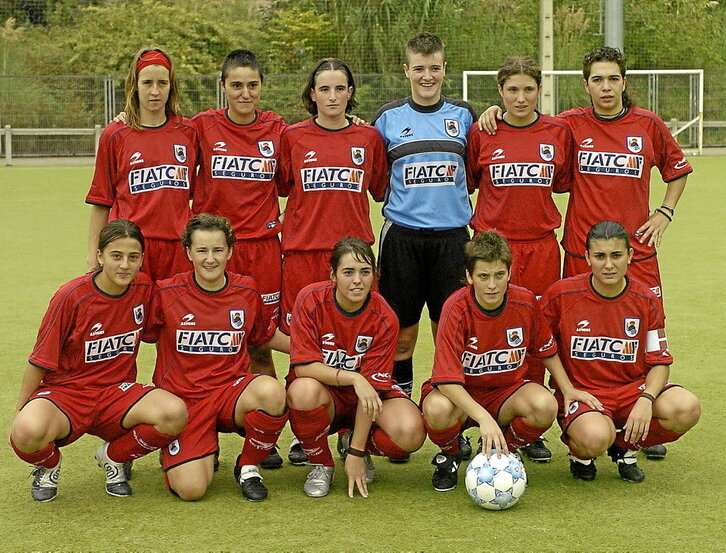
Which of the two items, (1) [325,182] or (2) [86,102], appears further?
(2) [86,102]

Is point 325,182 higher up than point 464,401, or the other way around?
point 325,182

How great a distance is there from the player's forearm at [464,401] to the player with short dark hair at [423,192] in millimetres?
843

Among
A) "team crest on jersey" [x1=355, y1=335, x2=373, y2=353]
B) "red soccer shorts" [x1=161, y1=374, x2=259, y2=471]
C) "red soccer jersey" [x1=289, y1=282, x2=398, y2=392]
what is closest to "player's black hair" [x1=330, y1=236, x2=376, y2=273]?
"red soccer jersey" [x1=289, y1=282, x2=398, y2=392]

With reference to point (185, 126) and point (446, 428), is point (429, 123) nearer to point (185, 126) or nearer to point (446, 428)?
point (185, 126)

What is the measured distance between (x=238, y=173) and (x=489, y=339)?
134 cm

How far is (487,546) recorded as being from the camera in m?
3.46

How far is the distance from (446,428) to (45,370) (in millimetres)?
1539

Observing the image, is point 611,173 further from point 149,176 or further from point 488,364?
point 149,176

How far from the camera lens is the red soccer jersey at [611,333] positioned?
4293mm

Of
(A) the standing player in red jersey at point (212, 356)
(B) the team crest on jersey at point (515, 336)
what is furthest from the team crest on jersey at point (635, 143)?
(A) the standing player in red jersey at point (212, 356)

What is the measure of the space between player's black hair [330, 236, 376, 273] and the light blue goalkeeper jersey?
0.60 m

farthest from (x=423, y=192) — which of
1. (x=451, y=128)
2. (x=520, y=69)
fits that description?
(x=520, y=69)

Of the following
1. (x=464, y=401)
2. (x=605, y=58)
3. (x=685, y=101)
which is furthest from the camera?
(x=685, y=101)

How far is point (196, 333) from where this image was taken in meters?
4.24
